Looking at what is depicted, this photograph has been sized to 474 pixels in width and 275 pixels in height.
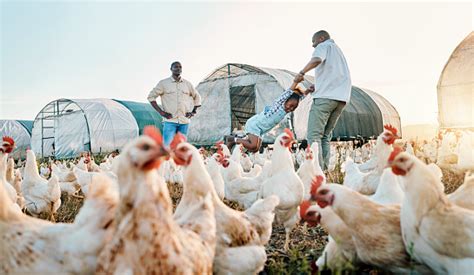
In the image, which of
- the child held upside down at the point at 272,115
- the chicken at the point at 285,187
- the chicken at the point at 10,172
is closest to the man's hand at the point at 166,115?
the child held upside down at the point at 272,115

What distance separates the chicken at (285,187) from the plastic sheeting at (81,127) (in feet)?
52.5

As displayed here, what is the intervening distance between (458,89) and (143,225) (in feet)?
62.9

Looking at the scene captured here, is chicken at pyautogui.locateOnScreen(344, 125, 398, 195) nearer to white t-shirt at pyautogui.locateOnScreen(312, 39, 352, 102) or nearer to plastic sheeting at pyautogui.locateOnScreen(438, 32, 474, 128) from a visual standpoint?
white t-shirt at pyautogui.locateOnScreen(312, 39, 352, 102)

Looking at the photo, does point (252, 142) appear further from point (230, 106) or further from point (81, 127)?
point (81, 127)

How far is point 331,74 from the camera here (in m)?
6.42

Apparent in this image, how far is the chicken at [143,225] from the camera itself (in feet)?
5.62

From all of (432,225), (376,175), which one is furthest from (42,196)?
(432,225)

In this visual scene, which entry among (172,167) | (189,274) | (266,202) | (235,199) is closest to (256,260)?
(266,202)

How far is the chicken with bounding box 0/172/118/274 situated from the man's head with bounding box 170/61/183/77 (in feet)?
19.8

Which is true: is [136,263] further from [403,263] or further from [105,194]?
[403,263]

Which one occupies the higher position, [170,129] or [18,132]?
[170,129]

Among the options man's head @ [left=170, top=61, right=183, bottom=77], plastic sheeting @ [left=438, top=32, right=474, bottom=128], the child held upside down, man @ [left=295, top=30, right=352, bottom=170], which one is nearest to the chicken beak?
man @ [left=295, top=30, right=352, bottom=170]

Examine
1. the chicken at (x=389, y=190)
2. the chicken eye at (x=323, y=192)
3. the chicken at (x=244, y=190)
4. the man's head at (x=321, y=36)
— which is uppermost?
the man's head at (x=321, y=36)

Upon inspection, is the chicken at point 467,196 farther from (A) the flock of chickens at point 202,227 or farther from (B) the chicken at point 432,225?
(B) the chicken at point 432,225
